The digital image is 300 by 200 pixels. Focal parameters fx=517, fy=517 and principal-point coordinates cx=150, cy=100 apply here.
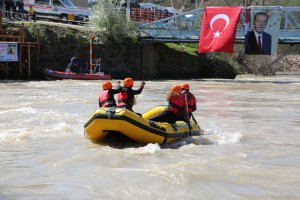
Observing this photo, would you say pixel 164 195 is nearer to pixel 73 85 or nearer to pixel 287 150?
pixel 287 150

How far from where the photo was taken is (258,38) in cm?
2961

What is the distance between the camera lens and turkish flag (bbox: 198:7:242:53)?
29.0m

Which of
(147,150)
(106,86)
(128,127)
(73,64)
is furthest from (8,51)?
(147,150)

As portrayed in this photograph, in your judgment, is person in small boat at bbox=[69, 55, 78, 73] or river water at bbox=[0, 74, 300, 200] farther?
person in small boat at bbox=[69, 55, 78, 73]

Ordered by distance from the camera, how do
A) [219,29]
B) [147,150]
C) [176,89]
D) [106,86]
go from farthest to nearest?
[219,29]
[176,89]
[106,86]
[147,150]

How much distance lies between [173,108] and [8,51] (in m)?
Answer: 18.4

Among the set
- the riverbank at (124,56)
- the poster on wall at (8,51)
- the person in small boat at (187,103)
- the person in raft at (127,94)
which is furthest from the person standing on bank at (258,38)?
the person in raft at (127,94)

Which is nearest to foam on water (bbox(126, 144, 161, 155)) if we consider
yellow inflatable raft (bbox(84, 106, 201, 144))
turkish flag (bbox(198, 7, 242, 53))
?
yellow inflatable raft (bbox(84, 106, 201, 144))

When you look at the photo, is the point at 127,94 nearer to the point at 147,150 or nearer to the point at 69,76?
the point at 147,150

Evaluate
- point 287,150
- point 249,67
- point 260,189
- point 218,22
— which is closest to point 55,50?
point 218,22

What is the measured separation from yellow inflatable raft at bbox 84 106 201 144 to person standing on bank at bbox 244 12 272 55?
20.5 meters

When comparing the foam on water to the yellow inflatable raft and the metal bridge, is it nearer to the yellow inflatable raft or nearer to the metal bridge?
the yellow inflatable raft

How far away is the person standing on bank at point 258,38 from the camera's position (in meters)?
29.5

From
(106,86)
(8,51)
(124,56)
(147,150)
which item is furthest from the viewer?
(124,56)
